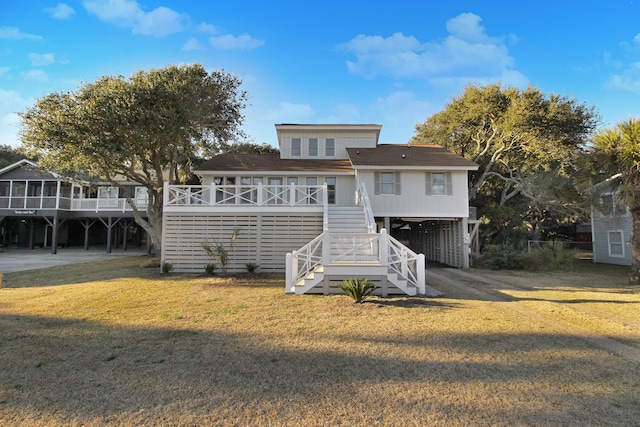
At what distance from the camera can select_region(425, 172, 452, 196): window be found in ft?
53.0

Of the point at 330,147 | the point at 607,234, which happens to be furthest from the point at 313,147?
the point at 607,234

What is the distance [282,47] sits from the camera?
13.9 metres

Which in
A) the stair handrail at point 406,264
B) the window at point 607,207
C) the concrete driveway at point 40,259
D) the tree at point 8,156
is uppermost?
the tree at point 8,156

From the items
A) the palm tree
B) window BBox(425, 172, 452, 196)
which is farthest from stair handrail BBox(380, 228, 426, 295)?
window BBox(425, 172, 452, 196)

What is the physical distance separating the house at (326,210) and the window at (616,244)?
9848 millimetres

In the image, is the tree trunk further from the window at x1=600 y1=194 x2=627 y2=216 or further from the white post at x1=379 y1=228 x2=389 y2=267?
the white post at x1=379 y1=228 x2=389 y2=267

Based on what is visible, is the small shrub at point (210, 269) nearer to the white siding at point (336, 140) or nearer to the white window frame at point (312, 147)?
the white siding at point (336, 140)

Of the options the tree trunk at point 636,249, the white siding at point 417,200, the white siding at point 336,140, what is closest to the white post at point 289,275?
the white siding at point 417,200

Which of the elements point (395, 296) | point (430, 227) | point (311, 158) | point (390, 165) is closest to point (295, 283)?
point (395, 296)

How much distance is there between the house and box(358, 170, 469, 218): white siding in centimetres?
5

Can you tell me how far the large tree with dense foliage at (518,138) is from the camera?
2005 cm

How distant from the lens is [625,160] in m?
10.6

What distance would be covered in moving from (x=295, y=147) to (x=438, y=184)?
810 centimetres

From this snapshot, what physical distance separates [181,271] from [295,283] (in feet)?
19.3
